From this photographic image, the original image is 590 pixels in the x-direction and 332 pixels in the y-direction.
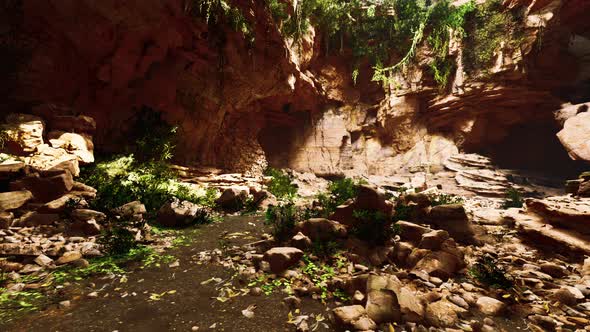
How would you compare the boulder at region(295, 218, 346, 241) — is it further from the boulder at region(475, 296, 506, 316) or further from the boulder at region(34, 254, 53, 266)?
the boulder at region(34, 254, 53, 266)

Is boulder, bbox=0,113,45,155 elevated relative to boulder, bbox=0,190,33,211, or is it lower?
elevated

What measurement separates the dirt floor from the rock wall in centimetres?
679

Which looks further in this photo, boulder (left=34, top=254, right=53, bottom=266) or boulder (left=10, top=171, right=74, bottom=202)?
boulder (left=10, top=171, right=74, bottom=202)

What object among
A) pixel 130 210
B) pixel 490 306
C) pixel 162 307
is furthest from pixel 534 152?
pixel 130 210

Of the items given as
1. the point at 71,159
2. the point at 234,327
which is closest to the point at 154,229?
the point at 71,159

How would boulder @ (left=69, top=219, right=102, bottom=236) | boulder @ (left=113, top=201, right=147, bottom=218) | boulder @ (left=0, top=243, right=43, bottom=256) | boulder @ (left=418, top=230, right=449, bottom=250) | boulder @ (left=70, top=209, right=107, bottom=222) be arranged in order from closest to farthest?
boulder @ (left=0, top=243, right=43, bottom=256), boulder @ (left=418, top=230, right=449, bottom=250), boulder @ (left=69, top=219, right=102, bottom=236), boulder @ (left=70, top=209, right=107, bottom=222), boulder @ (left=113, top=201, right=147, bottom=218)

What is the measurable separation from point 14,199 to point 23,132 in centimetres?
205

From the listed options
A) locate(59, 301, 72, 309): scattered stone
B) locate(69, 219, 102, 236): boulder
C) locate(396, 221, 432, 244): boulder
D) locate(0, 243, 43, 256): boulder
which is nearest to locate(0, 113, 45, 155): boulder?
locate(69, 219, 102, 236): boulder

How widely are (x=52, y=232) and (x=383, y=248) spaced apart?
6.14m

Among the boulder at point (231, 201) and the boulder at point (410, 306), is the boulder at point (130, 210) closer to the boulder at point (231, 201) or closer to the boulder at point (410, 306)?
the boulder at point (231, 201)

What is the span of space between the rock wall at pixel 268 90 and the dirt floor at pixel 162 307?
6789mm

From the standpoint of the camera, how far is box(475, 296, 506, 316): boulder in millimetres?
2787

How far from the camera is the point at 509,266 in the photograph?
13.1 ft

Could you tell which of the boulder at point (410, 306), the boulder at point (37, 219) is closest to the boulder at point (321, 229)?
the boulder at point (410, 306)
